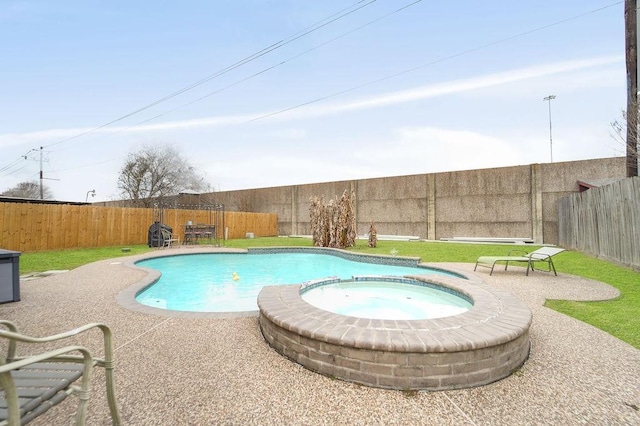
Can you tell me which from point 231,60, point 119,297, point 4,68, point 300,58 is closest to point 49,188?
point 4,68

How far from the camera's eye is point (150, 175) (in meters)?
26.5

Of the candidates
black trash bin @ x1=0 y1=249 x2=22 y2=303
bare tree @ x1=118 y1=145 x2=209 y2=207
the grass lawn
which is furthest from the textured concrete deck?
bare tree @ x1=118 y1=145 x2=209 y2=207

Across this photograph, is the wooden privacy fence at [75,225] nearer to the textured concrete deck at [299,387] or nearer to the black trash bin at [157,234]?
the black trash bin at [157,234]

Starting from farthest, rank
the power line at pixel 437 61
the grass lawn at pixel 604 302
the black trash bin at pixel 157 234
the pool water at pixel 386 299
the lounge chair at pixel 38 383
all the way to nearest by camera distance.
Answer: the black trash bin at pixel 157 234 < the power line at pixel 437 61 < the pool water at pixel 386 299 < the grass lawn at pixel 604 302 < the lounge chair at pixel 38 383

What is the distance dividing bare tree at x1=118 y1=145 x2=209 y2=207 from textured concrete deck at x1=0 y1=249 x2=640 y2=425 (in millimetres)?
25507

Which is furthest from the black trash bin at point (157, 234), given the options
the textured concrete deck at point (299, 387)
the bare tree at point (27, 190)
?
the bare tree at point (27, 190)

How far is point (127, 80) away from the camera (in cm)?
1352

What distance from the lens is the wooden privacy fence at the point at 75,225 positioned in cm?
1033

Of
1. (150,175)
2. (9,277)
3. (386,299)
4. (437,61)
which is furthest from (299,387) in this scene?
(150,175)

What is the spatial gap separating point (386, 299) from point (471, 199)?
11.7 meters

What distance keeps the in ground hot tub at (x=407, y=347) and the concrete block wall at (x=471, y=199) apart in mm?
12722

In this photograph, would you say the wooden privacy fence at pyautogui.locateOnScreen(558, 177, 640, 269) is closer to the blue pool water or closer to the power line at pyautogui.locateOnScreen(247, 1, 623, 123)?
the blue pool water

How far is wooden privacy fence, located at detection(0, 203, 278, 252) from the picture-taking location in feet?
33.9

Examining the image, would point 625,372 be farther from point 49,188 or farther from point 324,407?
point 49,188
